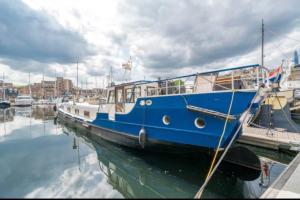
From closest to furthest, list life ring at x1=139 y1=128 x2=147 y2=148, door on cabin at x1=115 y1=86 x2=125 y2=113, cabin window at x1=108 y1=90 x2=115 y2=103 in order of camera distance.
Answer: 1. life ring at x1=139 y1=128 x2=147 y2=148
2. door on cabin at x1=115 y1=86 x2=125 y2=113
3. cabin window at x1=108 y1=90 x2=115 y2=103

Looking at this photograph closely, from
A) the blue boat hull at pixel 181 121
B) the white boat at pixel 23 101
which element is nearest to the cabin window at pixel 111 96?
the blue boat hull at pixel 181 121

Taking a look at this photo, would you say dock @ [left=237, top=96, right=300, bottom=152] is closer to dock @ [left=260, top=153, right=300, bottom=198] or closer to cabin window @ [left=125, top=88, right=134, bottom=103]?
dock @ [left=260, top=153, right=300, bottom=198]

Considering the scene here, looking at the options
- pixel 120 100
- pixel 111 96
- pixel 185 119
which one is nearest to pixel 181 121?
pixel 185 119

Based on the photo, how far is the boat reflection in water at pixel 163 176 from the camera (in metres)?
5.32

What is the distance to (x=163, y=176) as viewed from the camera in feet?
20.6

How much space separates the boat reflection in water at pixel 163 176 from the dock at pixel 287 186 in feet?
3.10


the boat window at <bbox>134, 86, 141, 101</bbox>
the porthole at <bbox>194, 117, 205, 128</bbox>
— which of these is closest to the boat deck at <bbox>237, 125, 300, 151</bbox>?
the porthole at <bbox>194, 117, 205, 128</bbox>

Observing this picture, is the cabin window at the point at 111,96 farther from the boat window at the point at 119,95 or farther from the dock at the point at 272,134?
the dock at the point at 272,134

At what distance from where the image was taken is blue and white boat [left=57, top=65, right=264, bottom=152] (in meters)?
5.51

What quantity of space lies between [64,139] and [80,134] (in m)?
1.60

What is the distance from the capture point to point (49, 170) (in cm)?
696

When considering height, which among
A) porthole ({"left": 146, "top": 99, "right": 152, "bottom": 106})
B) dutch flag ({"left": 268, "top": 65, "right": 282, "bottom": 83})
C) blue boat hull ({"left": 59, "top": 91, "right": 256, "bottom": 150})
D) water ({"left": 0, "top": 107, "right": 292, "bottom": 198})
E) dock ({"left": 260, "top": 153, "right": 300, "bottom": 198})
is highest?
dutch flag ({"left": 268, "top": 65, "right": 282, "bottom": 83})

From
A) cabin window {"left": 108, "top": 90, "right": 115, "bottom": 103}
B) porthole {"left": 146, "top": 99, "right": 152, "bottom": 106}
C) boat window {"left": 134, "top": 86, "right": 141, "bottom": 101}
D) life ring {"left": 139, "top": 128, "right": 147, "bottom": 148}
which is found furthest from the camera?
cabin window {"left": 108, "top": 90, "right": 115, "bottom": 103}

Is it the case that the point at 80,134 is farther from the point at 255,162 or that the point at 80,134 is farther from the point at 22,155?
the point at 255,162
